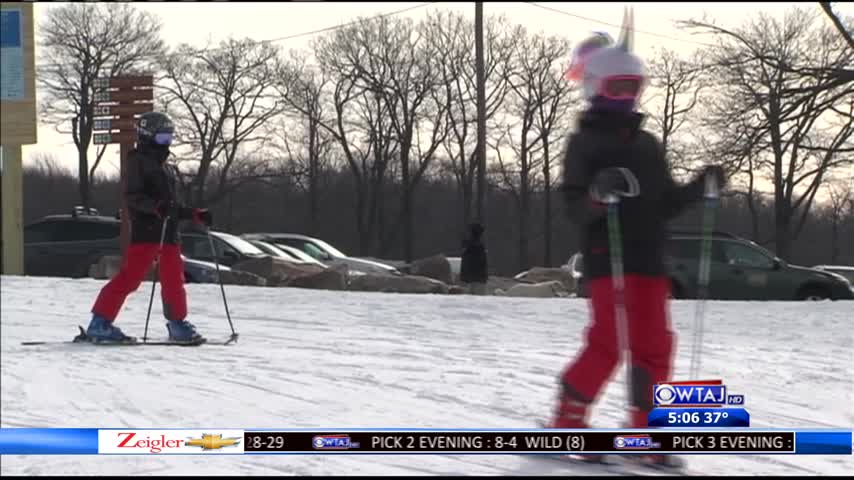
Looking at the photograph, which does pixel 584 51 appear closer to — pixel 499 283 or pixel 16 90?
pixel 499 283

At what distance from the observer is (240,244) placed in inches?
49.8

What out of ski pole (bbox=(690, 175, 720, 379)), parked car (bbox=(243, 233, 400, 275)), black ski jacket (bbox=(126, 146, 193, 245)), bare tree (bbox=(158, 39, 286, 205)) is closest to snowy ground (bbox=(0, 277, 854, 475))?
ski pole (bbox=(690, 175, 720, 379))

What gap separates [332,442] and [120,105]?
18.9 inches

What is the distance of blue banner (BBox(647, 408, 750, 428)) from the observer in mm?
1081

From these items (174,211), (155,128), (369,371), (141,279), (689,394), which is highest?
(155,128)

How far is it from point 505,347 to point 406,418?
0.65 metres

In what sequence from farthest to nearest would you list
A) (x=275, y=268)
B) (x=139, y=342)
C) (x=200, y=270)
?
(x=139, y=342), (x=275, y=268), (x=200, y=270)

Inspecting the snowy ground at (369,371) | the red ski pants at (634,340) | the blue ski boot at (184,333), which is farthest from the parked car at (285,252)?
the blue ski boot at (184,333)

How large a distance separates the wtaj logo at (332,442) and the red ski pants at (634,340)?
282mm

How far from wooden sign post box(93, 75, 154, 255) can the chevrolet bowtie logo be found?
1.24 ft

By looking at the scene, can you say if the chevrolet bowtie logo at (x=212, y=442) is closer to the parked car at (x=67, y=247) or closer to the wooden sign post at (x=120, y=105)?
the parked car at (x=67, y=247)

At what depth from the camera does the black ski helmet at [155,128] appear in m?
1.16

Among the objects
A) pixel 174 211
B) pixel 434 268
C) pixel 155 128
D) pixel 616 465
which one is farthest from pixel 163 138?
pixel 616 465

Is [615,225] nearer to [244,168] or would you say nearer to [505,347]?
[244,168]
